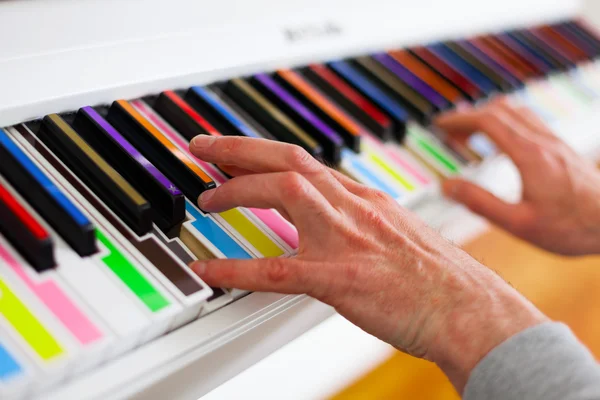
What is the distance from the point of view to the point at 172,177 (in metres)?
0.67

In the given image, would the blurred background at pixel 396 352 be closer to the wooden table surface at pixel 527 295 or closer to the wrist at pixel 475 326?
the wooden table surface at pixel 527 295

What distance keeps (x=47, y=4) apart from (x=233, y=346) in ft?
1.48

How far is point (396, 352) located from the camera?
1.35m

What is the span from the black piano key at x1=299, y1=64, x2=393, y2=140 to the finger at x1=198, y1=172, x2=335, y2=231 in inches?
14.1

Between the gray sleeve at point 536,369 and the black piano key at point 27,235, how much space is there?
16.4 inches

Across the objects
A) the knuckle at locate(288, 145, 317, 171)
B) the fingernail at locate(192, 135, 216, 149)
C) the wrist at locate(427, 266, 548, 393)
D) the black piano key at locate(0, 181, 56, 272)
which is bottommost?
the wrist at locate(427, 266, 548, 393)

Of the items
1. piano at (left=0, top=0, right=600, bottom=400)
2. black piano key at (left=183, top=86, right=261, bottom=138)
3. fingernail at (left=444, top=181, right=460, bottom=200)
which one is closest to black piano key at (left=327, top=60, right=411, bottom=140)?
piano at (left=0, top=0, right=600, bottom=400)

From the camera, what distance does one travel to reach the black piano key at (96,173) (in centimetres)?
59

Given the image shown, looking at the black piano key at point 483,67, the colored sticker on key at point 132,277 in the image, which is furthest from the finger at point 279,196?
the black piano key at point 483,67

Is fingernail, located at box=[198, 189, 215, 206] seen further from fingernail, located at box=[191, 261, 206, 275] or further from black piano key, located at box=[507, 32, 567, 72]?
black piano key, located at box=[507, 32, 567, 72]

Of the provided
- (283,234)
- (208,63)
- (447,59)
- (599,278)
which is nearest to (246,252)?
(283,234)

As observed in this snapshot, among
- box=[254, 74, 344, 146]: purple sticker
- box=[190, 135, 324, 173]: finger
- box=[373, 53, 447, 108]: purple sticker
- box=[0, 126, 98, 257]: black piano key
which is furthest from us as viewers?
box=[373, 53, 447, 108]: purple sticker

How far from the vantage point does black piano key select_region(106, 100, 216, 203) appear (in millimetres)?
665

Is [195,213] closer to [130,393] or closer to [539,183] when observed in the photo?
[130,393]
